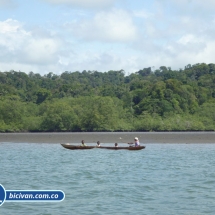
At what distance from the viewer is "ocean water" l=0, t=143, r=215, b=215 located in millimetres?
22875

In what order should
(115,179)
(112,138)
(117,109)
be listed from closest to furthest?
(115,179) < (112,138) < (117,109)

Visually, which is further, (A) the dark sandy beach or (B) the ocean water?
(A) the dark sandy beach

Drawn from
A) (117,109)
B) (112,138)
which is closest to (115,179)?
(112,138)

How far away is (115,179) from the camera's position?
106 feet

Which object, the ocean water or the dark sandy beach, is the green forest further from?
the ocean water

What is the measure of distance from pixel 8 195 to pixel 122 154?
1152 inches

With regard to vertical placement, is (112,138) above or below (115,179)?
above

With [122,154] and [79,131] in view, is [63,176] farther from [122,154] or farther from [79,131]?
[79,131]

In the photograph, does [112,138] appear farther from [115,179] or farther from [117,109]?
[115,179]

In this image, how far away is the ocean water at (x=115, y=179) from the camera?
22875 mm

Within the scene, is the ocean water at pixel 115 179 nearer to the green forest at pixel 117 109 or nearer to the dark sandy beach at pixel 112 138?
the dark sandy beach at pixel 112 138

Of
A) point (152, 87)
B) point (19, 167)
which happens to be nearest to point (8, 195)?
point (19, 167)

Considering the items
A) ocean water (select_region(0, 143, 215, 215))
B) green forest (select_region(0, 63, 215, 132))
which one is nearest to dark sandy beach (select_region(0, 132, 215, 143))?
ocean water (select_region(0, 143, 215, 215))

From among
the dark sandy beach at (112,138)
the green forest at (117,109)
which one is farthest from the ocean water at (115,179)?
the green forest at (117,109)
